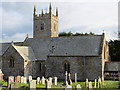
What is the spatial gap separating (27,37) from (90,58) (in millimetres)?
12176

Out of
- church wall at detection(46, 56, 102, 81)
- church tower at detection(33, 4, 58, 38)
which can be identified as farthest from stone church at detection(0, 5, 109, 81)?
church tower at detection(33, 4, 58, 38)

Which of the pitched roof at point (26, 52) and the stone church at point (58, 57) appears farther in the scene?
the pitched roof at point (26, 52)

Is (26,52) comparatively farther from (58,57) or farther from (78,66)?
(78,66)

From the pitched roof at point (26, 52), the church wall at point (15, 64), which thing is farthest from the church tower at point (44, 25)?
the church wall at point (15, 64)

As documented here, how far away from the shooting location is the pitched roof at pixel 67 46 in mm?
31241

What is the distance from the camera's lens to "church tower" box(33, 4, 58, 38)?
38.5 metres

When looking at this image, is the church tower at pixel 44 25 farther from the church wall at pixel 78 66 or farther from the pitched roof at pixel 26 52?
the church wall at pixel 78 66

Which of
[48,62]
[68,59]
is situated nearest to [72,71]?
[68,59]

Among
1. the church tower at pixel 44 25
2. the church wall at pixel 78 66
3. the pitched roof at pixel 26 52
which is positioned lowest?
the church wall at pixel 78 66

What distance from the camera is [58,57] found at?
32.0 m

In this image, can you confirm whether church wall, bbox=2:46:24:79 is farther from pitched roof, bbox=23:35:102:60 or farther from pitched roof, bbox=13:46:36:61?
pitched roof, bbox=23:35:102:60

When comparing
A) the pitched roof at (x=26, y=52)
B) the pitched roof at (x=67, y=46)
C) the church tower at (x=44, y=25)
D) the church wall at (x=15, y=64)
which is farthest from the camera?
the church tower at (x=44, y=25)

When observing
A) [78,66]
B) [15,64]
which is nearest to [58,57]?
[78,66]

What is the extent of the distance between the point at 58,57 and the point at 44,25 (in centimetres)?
890
